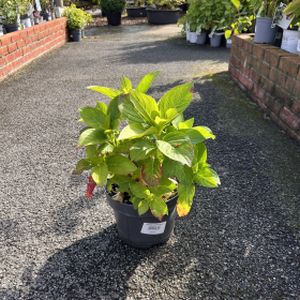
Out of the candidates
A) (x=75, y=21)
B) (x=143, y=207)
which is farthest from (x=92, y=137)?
(x=75, y=21)

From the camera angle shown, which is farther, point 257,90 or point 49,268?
point 257,90

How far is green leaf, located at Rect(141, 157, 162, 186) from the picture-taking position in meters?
1.43

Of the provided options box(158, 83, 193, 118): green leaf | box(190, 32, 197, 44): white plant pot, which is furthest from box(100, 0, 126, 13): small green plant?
box(158, 83, 193, 118): green leaf

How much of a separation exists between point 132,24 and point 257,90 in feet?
30.4

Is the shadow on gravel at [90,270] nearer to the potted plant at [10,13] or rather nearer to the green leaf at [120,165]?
the green leaf at [120,165]

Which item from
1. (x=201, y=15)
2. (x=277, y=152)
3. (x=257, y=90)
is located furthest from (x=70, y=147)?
(x=201, y=15)

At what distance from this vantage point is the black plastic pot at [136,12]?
13.5 m

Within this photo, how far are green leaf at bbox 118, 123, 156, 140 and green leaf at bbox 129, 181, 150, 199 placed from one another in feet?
0.96

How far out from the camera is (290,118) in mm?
3045

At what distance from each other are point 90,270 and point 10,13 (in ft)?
18.8

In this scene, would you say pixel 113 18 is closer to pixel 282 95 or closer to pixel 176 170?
pixel 282 95

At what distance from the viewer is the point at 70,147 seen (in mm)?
3006

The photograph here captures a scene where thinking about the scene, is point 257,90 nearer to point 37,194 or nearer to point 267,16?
point 267,16

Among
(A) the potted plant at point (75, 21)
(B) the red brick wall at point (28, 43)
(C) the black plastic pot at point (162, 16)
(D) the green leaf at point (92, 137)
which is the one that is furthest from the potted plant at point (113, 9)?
(D) the green leaf at point (92, 137)
